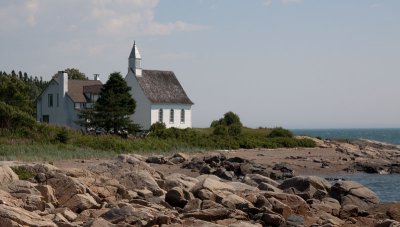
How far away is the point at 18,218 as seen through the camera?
13.3m

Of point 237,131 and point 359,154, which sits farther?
point 237,131

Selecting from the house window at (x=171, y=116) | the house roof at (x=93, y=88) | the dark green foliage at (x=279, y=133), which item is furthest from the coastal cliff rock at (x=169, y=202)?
the house roof at (x=93, y=88)

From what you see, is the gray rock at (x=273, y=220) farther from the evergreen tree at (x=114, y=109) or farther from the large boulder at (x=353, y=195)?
the evergreen tree at (x=114, y=109)

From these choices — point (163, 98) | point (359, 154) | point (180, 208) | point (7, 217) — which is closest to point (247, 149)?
point (359, 154)

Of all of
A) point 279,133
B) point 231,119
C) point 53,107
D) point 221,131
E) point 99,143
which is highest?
point 53,107

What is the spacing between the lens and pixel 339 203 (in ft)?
66.6

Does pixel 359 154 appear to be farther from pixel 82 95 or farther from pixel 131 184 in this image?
pixel 131 184

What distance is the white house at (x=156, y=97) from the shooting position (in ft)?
191

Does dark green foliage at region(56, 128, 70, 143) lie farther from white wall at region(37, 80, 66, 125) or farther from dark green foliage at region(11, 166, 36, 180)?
white wall at region(37, 80, 66, 125)

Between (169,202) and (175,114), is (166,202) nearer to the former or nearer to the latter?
(169,202)

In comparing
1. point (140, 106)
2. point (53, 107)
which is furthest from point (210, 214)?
point (53, 107)

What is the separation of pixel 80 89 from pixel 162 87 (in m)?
8.28

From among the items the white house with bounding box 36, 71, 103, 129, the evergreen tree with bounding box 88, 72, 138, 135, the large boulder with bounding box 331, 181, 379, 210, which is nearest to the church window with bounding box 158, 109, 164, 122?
the white house with bounding box 36, 71, 103, 129

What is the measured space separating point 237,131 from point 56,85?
18376 millimetres
